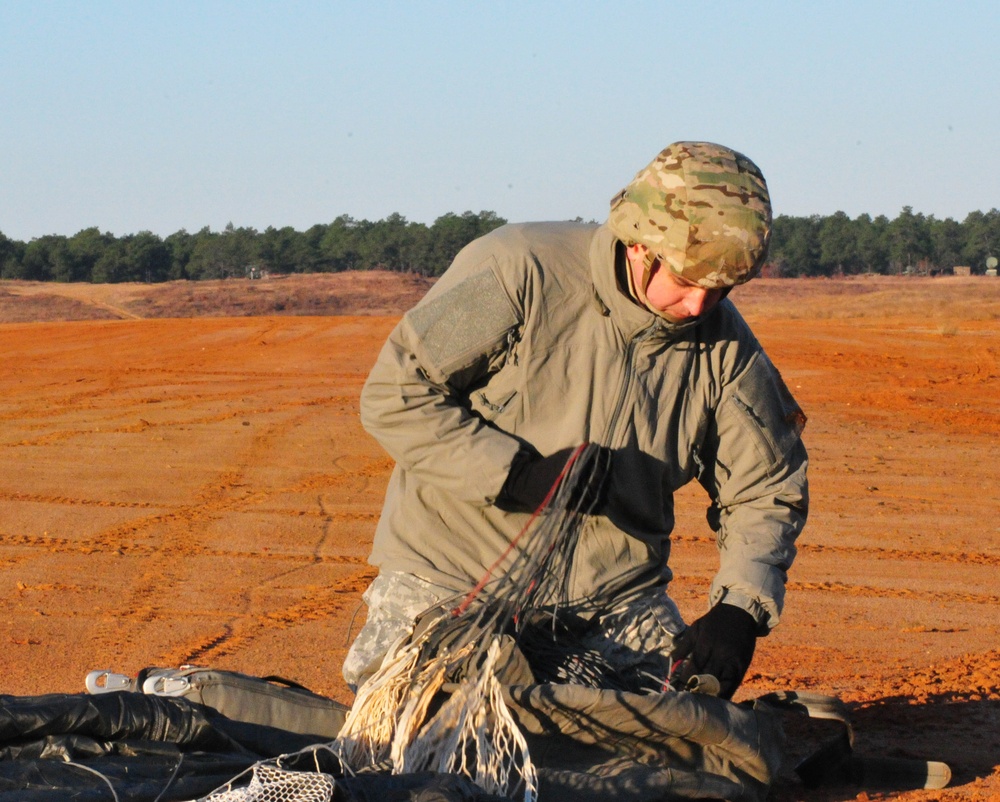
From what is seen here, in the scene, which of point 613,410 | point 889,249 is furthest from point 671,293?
point 889,249

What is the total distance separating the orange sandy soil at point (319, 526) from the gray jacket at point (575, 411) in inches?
29.4

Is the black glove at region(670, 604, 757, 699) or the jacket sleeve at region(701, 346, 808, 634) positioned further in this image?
the jacket sleeve at region(701, 346, 808, 634)

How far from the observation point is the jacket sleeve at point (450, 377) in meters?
3.24

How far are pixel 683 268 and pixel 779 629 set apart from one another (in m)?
3.09

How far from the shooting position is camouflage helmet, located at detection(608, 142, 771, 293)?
303 centimetres

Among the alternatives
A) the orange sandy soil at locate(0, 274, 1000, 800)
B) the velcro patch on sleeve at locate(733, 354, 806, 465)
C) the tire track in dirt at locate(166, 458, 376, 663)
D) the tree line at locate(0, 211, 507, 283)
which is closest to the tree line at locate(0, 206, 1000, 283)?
the tree line at locate(0, 211, 507, 283)

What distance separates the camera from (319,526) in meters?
7.94

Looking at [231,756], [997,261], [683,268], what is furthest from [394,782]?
[997,261]

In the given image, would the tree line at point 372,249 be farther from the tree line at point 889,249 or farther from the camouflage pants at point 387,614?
the camouflage pants at point 387,614

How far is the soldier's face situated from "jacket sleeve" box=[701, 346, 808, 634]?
0.35 m

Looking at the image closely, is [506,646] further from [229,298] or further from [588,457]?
[229,298]

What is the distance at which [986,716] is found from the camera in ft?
14.2

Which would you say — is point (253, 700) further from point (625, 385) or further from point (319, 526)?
point (319, 526)

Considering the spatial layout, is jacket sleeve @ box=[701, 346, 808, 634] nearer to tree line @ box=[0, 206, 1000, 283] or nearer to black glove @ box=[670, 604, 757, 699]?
black glove @ box=[670, 604, 757, 699]
